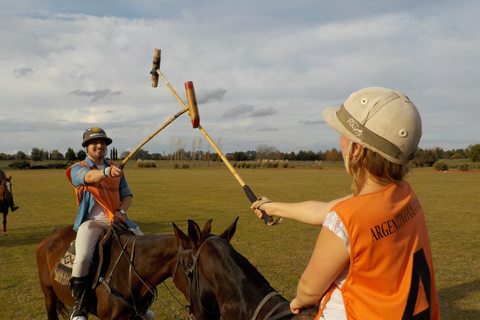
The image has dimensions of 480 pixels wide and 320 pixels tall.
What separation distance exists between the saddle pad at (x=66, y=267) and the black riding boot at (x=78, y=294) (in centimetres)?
17

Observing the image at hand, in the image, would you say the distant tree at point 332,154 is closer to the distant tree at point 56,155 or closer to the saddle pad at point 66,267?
the distant tree at point 56,155

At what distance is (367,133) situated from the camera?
140 centimetres

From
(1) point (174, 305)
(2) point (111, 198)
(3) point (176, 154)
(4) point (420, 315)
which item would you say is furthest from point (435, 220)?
(3) point (176, 154)

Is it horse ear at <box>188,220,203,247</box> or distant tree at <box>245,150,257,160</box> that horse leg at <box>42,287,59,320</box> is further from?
distant tree at <box>245,150,257,160</box>

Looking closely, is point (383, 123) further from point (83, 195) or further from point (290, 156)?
point (290, 156)

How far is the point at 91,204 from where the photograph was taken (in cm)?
395

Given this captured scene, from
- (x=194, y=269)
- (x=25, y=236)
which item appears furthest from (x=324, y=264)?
(x=25, y=236)

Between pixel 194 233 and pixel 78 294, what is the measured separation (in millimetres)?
1834

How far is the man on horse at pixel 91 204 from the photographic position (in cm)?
361

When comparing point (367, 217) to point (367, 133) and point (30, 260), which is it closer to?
point (367, 133)

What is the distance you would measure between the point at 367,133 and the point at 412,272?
57cm

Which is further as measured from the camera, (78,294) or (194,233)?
(78,294)

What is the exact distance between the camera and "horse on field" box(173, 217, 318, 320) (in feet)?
6.77

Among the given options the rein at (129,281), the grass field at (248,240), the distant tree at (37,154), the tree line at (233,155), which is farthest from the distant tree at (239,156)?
the rein at (129,281)
